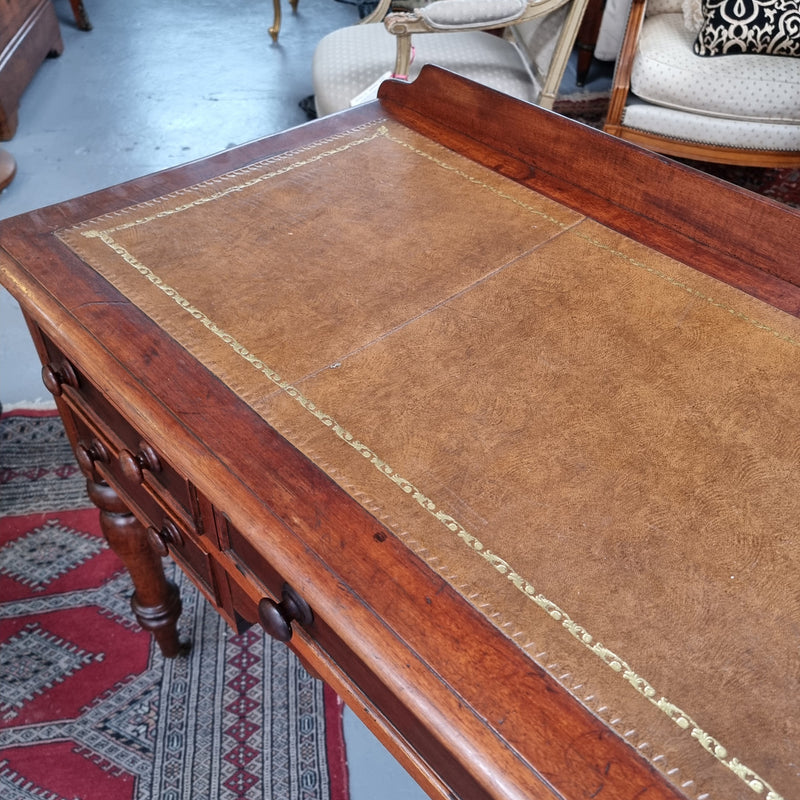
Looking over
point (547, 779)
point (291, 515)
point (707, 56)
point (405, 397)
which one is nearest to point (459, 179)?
point (405, 397)

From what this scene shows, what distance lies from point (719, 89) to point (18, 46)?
7.46 ft

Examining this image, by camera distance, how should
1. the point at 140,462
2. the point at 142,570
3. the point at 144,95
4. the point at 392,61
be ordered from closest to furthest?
the point at 140,462 → the point at 142,570 → the point at 392,61 → the point at 144,95

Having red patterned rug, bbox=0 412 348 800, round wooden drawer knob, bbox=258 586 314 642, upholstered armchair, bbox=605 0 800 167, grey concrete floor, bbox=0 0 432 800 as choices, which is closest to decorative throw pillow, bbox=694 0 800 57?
upholstered armchair, bbox=605 0 800 167

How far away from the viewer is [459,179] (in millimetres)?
1021

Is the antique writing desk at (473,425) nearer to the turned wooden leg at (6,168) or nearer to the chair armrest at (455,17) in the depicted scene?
the chair armrest at (455,17)

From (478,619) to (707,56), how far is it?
2100mm

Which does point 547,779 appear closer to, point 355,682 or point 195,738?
point 355,682

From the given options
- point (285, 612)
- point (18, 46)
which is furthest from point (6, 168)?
point (285, 612)

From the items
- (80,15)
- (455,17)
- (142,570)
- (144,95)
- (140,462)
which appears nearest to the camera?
(140,462)

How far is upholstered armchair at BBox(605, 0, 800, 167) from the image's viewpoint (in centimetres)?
205

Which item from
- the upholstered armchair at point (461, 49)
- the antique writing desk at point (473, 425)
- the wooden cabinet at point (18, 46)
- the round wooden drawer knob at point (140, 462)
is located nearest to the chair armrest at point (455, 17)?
the upholstered armchair at point (461, 49)

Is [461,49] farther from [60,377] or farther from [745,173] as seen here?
[60,377]

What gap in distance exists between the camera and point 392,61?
202 centimetres

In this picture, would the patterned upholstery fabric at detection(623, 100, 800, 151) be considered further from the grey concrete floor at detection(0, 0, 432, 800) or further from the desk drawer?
the desk drawer
